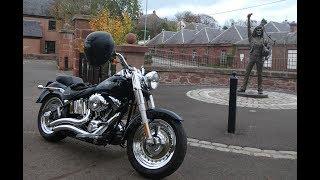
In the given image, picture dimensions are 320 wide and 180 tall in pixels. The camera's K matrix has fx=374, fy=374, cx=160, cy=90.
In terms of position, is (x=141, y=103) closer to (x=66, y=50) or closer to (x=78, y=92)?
(x=78, y=92)

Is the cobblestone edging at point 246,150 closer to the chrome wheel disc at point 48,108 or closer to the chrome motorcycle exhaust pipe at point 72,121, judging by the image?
the chrome motorcycle exhaust pipe at point 72,121

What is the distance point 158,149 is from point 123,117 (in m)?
0.80

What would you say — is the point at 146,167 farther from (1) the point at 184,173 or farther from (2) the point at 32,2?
(2) the point at 32,2

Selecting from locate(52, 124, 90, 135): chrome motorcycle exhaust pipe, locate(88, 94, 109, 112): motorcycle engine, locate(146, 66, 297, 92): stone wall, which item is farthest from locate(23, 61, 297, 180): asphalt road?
locate(146, 66, 297, 92): stone wall

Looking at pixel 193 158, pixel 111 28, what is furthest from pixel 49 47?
pixel 193 158

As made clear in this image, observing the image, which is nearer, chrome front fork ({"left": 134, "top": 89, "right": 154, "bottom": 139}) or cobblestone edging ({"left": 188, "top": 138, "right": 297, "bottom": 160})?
chrome front fork ({"left": 134, "top": 89, "right": 154, "bottom": 139})

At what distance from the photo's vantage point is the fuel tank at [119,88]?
463 cm

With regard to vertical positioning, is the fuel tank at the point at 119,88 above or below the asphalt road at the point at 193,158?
above

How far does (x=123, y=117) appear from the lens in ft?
16.0

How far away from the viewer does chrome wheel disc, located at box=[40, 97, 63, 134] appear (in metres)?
5.73

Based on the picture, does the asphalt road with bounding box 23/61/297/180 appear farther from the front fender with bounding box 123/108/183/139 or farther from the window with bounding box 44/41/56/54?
the window with bounding box 44/41/56/54

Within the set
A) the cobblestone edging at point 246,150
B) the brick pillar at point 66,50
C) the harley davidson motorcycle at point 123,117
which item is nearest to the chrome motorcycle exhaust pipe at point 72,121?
the harley davidson motorcycle at point 123,117
